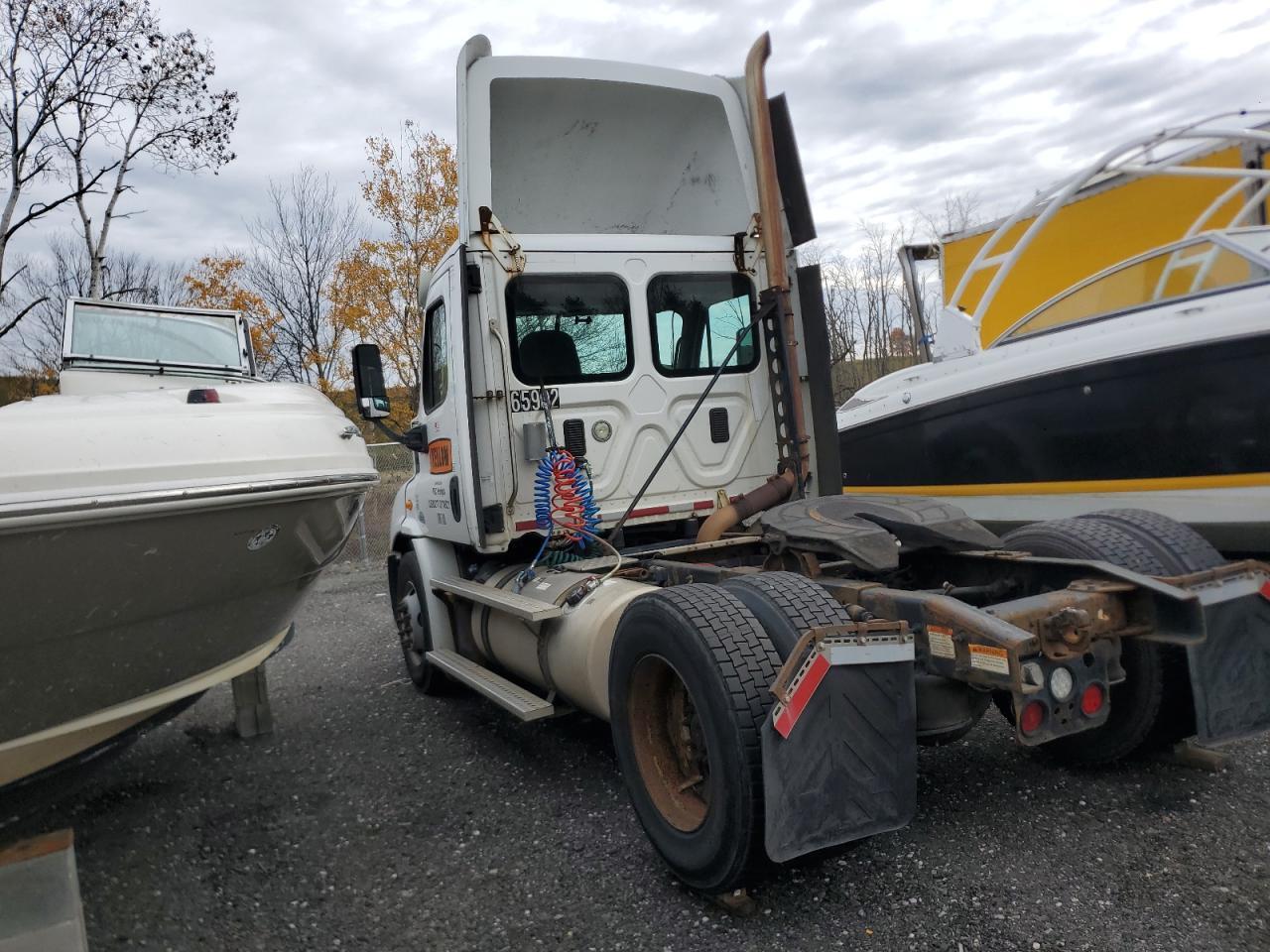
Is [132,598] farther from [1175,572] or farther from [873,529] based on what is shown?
[1175,572]

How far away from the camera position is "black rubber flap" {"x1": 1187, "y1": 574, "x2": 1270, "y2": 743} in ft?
8.41

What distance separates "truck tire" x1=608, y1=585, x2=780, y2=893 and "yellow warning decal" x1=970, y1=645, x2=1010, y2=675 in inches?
20.5

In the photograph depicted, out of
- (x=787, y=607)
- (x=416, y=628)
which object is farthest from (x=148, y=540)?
(x=416, y=628)

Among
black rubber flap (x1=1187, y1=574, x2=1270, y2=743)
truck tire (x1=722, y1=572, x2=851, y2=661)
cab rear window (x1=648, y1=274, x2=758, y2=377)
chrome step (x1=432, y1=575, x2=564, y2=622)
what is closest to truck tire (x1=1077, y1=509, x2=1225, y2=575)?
black rubber flap (x1=1187, y1=574, x2=1270, y2=743)

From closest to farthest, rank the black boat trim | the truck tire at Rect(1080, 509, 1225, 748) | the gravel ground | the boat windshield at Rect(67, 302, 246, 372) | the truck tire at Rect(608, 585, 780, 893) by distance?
the truck tire at Rect(608, 585, 780, 893)
the gravel ground
the truck tire at Rect(1080, 509, 1225, 748)
the black boat trim
the boat windshield at Rect(67, 302, 246, 372)

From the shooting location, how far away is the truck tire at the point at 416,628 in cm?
509

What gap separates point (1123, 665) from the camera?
10.2 feet

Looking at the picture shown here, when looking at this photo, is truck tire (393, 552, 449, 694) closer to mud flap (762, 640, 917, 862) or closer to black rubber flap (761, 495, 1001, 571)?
black rubber flap (761, 495, 1001, 571)

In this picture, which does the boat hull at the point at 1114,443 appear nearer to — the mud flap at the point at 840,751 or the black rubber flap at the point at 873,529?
the black rubber flap at the point at 873,529

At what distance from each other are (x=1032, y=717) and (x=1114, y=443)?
114 inches

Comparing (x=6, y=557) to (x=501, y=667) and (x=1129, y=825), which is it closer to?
(x=501, y=667)

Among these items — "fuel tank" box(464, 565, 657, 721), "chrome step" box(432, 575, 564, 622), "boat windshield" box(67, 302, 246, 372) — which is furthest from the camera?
"boat windshield" box(67, 302, 246, 372)

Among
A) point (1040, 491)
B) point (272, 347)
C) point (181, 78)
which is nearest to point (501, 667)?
point (1040, 491)

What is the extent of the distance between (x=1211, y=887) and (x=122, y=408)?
359 cm
